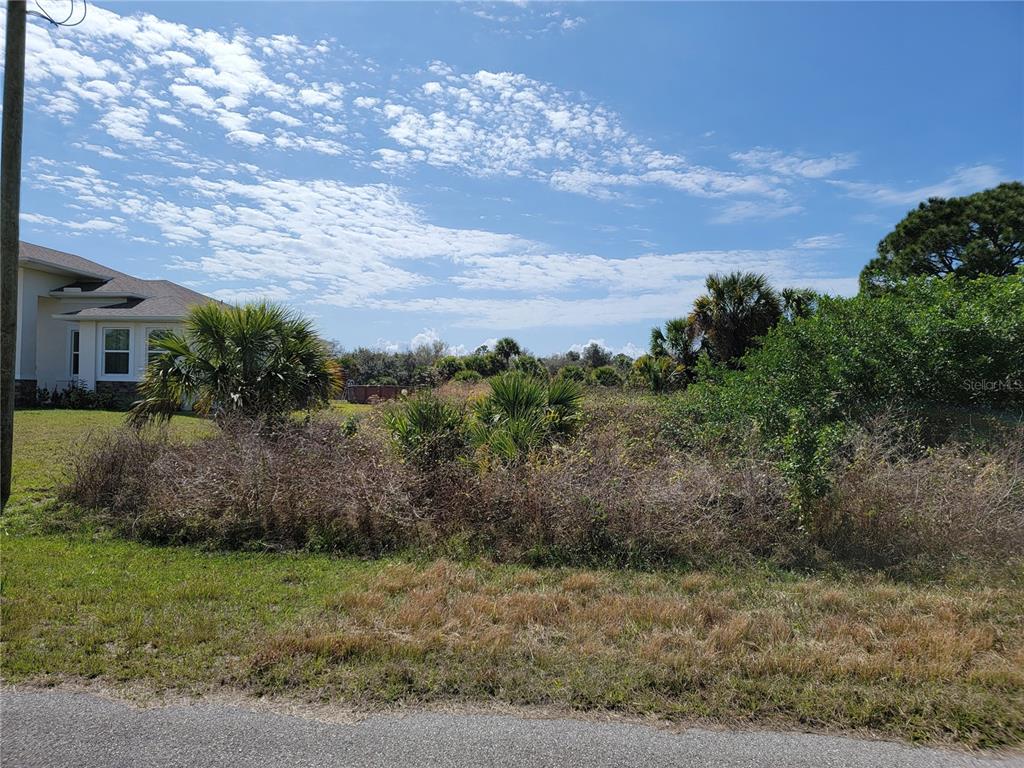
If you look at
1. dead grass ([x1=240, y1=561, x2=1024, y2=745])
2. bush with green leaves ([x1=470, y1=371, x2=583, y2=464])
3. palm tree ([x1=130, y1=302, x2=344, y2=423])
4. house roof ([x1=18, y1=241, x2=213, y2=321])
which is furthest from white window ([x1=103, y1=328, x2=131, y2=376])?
dead grass ([x1=240, y1=561, x2=1024, y2=745])

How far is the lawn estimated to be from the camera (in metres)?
3.56

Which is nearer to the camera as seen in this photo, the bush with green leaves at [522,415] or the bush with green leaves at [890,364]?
the bush with green leaves at [522,415]

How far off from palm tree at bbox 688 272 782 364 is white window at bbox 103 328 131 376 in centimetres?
1886

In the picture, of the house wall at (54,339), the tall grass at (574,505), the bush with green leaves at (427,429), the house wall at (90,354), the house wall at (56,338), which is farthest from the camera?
the house wall at (54,339)

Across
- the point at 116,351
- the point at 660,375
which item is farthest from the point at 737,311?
the point at 116,351

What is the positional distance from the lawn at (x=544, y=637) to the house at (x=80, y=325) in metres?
17.4

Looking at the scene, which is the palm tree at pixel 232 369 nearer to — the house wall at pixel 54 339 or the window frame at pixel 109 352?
the window frame at pixel 109 352

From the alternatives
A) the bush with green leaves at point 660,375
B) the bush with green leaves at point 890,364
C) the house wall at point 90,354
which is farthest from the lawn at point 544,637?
the house wall at point 90,354

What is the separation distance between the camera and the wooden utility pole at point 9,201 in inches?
278

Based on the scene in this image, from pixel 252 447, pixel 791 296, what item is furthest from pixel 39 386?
pixel 791 296

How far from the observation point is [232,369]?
Result: 9.34 m

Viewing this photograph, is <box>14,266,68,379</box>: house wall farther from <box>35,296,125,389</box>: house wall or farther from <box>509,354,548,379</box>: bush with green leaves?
<box>509,354,548,379</box>: bush with green leaves

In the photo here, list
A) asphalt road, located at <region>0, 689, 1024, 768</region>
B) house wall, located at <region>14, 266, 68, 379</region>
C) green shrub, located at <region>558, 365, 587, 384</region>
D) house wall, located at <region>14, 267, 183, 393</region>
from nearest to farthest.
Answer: asphalt road, located at <region>0, 689, 1024, 768</region>
green shrub, located at <region>558, 365, 587, 384</region>
house wall, located at <region>14, 266, 68, 379</region>
house wall, located at <region>14, 267, 183, 393</region>

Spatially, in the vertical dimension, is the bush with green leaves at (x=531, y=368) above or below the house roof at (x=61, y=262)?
below
